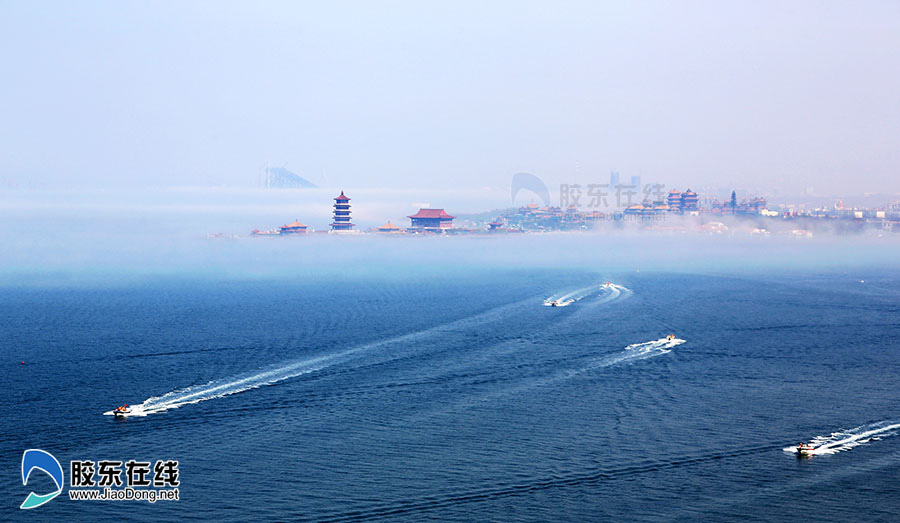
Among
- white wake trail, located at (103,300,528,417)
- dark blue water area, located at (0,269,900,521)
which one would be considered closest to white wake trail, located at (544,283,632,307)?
dark blue water area, located at (0,269,900,521)

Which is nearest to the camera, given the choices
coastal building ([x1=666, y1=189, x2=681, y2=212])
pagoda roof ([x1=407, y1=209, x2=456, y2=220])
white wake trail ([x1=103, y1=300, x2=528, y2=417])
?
white wake trail ([x1=103, y1=300, x2=528, y2=417])

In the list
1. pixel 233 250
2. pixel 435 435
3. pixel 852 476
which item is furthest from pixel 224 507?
pixel 233 250

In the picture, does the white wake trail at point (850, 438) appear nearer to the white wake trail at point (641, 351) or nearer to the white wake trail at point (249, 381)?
the white wake trail at point (641, 351)

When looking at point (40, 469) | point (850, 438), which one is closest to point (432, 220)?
point (850, 438)

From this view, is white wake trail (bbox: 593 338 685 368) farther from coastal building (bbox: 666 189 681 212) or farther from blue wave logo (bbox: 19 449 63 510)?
coastal building (bbox: 666 189 681 212)

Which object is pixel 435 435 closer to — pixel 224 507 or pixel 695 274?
pixel 224 507
